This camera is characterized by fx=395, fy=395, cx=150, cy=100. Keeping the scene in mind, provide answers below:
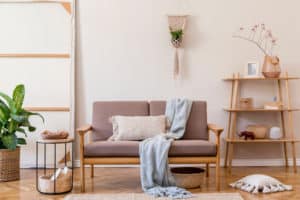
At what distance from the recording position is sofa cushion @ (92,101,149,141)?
13.2 ft

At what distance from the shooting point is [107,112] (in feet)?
13.4

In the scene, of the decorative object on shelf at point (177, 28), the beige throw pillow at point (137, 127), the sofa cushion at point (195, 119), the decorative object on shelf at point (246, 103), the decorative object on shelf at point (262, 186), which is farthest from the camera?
the decorative object on shelf at point (177, 28)

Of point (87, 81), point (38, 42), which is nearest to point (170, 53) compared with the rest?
point (87, 81)

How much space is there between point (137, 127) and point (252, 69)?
5.21 ft

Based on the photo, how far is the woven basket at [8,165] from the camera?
3.94 metres

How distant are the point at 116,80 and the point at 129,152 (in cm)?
139

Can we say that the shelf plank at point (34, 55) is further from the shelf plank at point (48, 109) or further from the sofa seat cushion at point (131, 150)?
the sofa seat cushion at point (131, 150)

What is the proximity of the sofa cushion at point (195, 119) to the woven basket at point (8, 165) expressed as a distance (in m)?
1.48

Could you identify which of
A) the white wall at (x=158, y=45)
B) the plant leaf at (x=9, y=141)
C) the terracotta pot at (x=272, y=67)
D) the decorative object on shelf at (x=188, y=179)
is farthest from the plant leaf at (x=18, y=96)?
the terracotta pot at (x=272, y=67)

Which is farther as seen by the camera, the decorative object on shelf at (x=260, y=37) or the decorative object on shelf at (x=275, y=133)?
the decorative object on shelf at (x=260, y=37)

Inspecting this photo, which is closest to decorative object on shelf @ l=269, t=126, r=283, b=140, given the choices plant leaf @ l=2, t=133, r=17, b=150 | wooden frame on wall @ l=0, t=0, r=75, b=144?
wooden frame on wall @ l=0, t=0, r=75, b=144

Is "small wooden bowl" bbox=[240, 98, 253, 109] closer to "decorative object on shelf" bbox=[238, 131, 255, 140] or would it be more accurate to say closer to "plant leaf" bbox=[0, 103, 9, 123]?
"decorative object on shelf" bbox=[238, 131, 255, 140]

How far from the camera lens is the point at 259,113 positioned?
184 inches

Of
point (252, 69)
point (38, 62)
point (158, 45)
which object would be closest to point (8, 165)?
point (38, 62)
